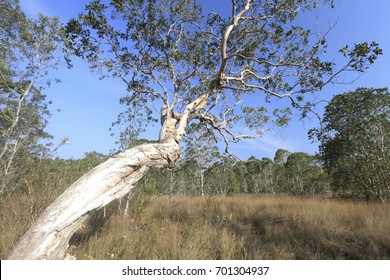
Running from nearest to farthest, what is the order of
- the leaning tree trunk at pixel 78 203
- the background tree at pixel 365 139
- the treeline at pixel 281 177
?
1. the leaning tree trunk at pixel 78 203
2. the background tree at pixel 365 139
3. the treeline at pixel 281 177

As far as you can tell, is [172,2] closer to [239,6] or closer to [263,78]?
[239,6]

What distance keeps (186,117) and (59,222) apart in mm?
2986

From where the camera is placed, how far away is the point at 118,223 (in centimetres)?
472

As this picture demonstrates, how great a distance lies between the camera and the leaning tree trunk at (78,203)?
2094mm

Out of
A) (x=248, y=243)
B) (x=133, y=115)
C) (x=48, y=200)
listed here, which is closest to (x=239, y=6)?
(x=133, y=115)

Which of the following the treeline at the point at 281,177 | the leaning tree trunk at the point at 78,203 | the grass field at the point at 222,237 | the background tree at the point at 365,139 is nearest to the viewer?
the leaning tree trunk at the point at 78,203

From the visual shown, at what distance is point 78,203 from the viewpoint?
2.33 metres

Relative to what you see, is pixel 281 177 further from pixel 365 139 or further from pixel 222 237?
pixel 222 237

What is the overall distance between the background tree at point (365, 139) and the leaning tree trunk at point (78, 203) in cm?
920

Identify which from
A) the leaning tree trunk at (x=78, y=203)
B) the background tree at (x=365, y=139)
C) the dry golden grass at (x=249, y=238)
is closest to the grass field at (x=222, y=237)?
the dry golden grass at (x=249, y=238)

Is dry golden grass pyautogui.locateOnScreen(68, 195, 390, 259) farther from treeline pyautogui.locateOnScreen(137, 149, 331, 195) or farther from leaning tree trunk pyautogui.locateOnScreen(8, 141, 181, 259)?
treeline pyautogui.locateOnScreen(137, 149, 331, 195)

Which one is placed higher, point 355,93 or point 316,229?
point 355,93

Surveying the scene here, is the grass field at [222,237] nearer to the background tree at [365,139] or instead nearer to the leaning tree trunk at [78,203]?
the leaning tree trunk at [78,203]

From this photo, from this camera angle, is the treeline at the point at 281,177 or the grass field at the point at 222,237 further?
the treeline at the point at 281,177
